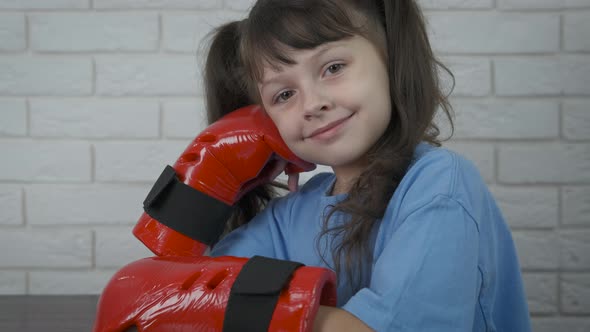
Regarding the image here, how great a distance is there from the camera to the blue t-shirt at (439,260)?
743mm

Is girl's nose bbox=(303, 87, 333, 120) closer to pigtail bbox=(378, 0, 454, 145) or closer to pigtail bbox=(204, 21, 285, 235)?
pigtail bbox=(378, 0, 454, 145)

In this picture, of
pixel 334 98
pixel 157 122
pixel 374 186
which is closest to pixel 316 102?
pixel 334 98

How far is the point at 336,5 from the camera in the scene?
969 mm

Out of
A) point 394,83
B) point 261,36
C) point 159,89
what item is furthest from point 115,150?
point 394,83

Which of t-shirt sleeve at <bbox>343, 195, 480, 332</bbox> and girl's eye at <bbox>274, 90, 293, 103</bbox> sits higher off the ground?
girl's eye at <bbox>274, 90, 293, 103</bbox>

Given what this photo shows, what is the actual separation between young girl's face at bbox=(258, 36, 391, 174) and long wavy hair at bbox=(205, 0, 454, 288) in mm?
16

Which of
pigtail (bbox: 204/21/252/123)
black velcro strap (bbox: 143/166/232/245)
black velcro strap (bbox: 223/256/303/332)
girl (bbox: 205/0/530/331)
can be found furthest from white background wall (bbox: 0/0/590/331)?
black velcro strap (bbox: 223/256/303/332)

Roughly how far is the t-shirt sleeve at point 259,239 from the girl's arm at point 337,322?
35 cm

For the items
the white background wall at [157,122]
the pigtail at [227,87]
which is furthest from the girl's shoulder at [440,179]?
the white background wall at [157,122]

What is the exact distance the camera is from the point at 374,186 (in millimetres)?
919

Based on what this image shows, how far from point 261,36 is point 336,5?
0.12 m

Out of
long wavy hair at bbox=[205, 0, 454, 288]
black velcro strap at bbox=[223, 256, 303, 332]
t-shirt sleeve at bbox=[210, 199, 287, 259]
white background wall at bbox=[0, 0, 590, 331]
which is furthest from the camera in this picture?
white background wall at bbox=[0, 0, 590, 331]

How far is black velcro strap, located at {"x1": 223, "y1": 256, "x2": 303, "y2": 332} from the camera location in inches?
28.2

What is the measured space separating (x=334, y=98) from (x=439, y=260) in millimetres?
295
